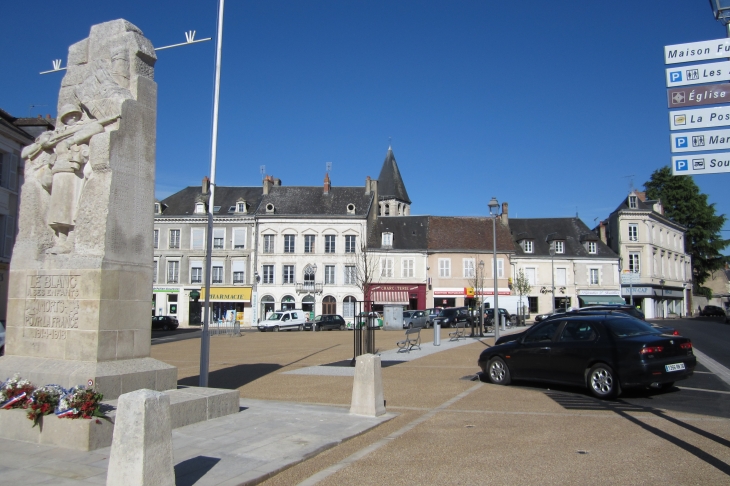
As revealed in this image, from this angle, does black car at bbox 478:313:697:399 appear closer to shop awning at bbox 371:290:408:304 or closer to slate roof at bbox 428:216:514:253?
shop awning at bbox 371:290:408:304

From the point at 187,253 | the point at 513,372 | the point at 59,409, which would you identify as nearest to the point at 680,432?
the point at 513,372

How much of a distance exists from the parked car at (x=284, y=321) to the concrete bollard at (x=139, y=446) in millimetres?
39250

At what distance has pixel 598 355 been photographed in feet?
33.8

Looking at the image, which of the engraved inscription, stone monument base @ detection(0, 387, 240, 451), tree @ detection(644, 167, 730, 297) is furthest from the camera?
tree @ detection(644, 167, 730, 297)

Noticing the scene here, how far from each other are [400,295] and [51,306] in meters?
45.6

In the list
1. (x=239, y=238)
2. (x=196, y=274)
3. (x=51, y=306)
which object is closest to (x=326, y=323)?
(x=239, y=238)

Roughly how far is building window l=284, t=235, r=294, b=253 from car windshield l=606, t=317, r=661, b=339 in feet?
138

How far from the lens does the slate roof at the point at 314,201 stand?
52438mm

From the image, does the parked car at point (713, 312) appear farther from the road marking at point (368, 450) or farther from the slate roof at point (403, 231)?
the road marking at point (368, 450)

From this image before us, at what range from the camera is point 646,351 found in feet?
32.2

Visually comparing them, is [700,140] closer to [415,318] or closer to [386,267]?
[415,318]

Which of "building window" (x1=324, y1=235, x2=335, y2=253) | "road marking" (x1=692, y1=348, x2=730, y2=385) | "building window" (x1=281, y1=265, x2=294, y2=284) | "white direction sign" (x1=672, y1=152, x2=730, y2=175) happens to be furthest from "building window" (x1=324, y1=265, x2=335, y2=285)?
"white direction sign" (x1=672, y1=152, x2=730, y2=175)

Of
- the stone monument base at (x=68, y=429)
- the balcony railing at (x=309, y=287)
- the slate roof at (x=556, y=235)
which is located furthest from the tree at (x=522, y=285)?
the stone monument base at (x=68, y=429)

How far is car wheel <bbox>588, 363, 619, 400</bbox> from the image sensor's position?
999 cm
